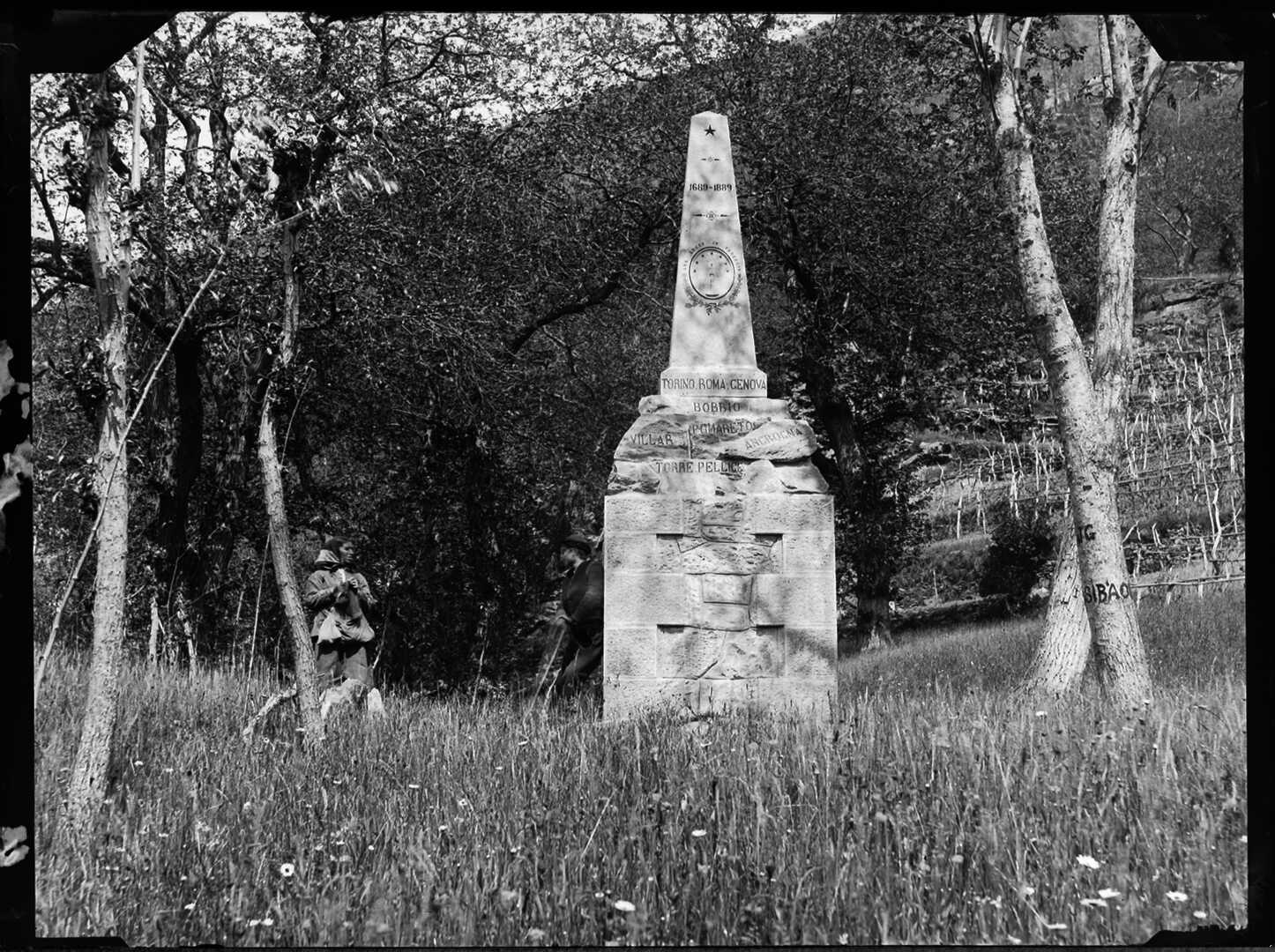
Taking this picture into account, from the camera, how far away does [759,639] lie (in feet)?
22.3

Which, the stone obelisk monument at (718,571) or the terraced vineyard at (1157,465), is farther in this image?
the terraced vineyard at (1157,465)

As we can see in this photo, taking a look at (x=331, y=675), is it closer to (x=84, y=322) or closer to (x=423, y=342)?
(x=423, y=342)

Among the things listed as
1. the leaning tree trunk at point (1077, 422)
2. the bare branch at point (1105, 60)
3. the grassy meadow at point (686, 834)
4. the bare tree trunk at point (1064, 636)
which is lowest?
the grassy meadow at point (686, 834)

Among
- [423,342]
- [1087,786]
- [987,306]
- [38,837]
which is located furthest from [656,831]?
[987,306]

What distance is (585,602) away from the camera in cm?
856

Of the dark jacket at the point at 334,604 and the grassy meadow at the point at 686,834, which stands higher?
the dark jacket at the point at 334,604

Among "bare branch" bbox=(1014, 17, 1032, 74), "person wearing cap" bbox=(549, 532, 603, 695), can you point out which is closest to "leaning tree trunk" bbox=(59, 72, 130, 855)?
"person wearing cap" bbox=(549, 532, 603, 695)

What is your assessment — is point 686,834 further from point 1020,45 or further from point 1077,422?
point 1020,45

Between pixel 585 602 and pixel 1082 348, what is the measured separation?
3.65 metres

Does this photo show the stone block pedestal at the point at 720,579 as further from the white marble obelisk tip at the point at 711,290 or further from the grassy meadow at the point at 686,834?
the grassy meadow at the point at 686,834

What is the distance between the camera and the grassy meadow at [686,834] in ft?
12.3

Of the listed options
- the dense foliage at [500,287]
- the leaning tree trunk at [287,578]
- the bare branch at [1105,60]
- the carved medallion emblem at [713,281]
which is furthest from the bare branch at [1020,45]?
Result: the leaning tree trunk at [287,578]

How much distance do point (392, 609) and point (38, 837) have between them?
913 centimetres

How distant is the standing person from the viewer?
8.53 metres
